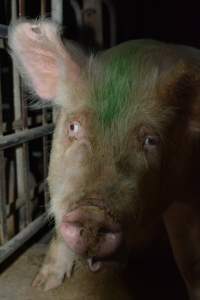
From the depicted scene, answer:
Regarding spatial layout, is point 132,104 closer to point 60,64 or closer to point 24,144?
point 60,64

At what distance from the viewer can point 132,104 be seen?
1.62m

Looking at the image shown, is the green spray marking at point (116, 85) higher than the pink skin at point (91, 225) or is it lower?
higher

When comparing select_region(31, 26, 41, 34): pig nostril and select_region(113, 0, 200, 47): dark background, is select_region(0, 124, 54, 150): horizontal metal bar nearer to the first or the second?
select_region(31, 26, 41, 34): pig nostril

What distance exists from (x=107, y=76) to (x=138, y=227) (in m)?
0.56

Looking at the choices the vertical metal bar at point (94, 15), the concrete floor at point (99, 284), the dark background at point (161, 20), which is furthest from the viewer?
the dark background at point (161, 20)

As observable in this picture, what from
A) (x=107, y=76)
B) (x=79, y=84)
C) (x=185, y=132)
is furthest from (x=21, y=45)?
(x=185, y=132)

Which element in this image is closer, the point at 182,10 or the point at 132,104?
the point at 132,104

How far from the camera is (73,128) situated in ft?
5.50

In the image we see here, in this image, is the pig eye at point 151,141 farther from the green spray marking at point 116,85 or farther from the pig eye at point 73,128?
the pig eye at point 73,128

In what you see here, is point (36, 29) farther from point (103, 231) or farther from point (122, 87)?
point (103, 231)

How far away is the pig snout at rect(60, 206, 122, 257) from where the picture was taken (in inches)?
49.8

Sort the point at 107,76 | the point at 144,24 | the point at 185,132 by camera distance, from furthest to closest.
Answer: the point at 144,24 → the point at 185,132 → the point at 107,76

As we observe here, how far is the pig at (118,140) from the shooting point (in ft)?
4.47

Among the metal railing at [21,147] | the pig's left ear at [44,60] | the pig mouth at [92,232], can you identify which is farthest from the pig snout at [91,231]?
the metal railing at [21,147]
